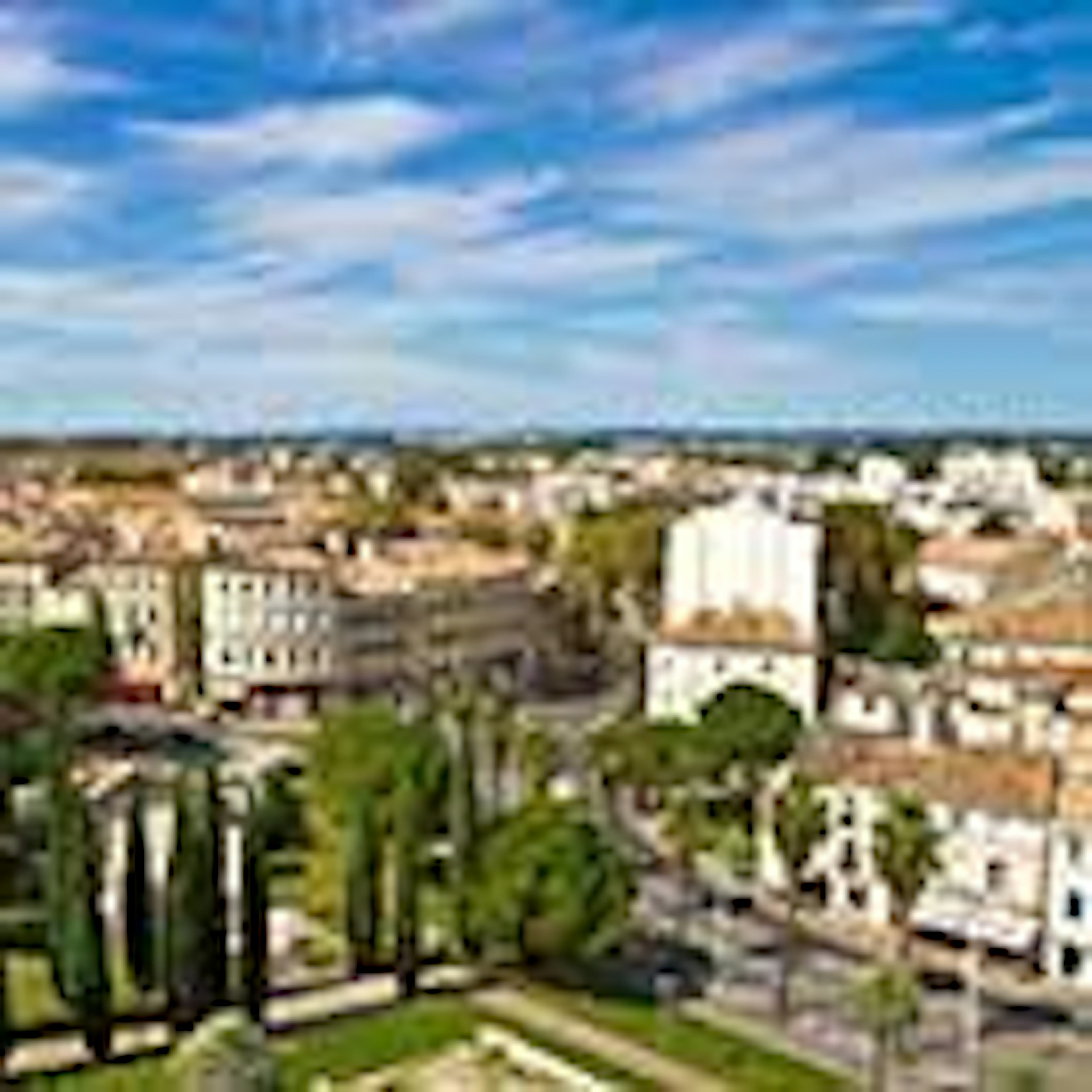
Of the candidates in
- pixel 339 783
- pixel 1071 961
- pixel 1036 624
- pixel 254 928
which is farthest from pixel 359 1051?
pixel 1036 624

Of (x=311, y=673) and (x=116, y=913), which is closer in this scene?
(x=116, y=913)

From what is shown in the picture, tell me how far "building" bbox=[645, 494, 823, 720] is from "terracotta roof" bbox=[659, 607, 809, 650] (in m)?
0.05

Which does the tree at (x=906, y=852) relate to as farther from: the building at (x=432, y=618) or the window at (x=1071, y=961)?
the building at (x=432, y=618)

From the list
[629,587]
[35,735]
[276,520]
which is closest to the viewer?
[35,735]

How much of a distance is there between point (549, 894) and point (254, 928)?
30.9 feet

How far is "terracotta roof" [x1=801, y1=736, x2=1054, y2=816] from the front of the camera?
7881 centimetres

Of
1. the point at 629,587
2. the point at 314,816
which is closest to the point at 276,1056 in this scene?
the point at 314,816

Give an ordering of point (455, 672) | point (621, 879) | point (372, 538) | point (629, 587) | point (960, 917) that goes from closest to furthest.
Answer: point (621, 879)
point (960, 917)
point (455, 672)
point (629, 587)
point (372, 538)

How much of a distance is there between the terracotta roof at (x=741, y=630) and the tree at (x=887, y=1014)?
44229mm

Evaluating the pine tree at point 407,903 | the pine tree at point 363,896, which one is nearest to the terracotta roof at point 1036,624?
the pine tree at point 407,903

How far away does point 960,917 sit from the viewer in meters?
79.2

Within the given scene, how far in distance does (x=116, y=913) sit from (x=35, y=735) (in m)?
22.1

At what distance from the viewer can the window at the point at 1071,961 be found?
7644 cm

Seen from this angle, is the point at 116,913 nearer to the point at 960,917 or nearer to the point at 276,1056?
the point at 276,1056
